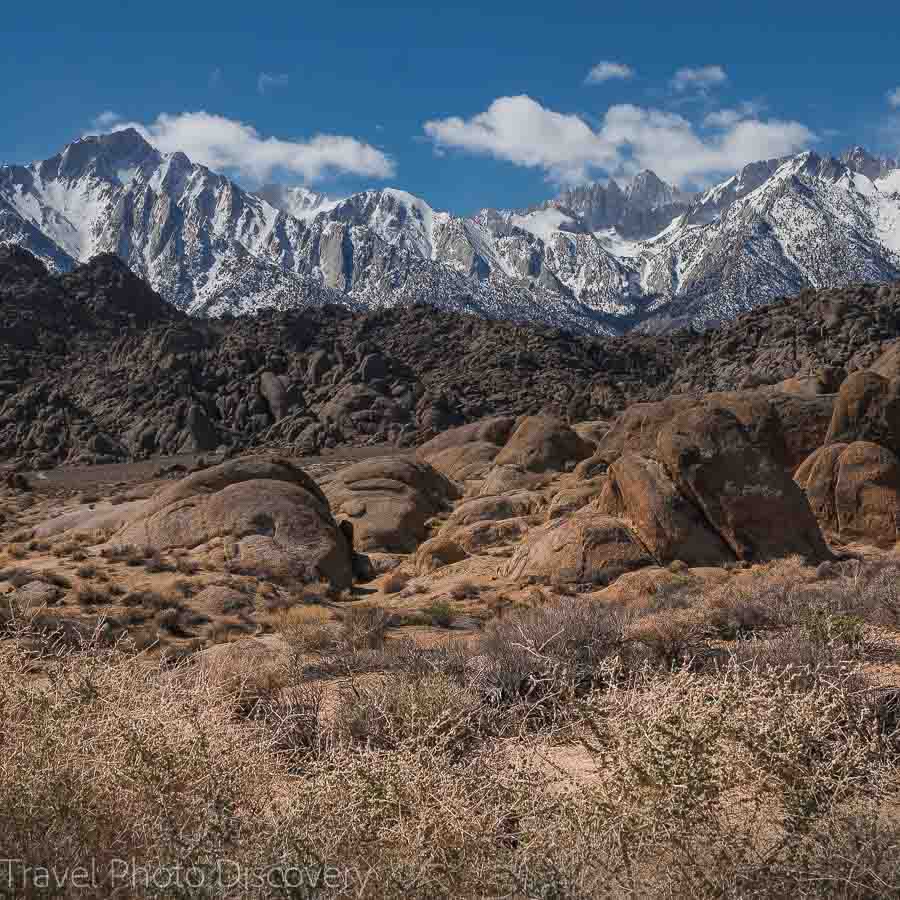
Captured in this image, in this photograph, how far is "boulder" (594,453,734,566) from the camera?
1706 cm

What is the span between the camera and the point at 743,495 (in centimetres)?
1777

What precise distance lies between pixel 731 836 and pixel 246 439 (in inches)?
3231

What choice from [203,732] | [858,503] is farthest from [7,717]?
[858,503]

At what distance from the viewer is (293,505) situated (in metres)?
21.5

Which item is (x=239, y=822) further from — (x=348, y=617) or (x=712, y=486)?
(x=712, y=486)

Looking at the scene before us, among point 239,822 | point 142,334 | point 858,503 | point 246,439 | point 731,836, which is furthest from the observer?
point 142,334

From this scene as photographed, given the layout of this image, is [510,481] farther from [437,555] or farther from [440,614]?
[440,614]

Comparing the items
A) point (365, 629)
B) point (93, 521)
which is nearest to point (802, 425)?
point (365, 629)

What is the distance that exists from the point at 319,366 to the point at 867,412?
7845 centimetres

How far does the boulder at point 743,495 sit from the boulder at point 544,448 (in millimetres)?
15473

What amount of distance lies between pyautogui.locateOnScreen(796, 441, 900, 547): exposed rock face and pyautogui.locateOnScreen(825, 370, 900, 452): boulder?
182 centimetres

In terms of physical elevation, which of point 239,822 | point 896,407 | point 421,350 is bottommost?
point 239,822

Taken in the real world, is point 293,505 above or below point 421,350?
below

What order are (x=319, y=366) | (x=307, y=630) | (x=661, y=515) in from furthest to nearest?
1. (x=319, y=366)
2. (x=661, y=515)
3. (x=307, y=630)
